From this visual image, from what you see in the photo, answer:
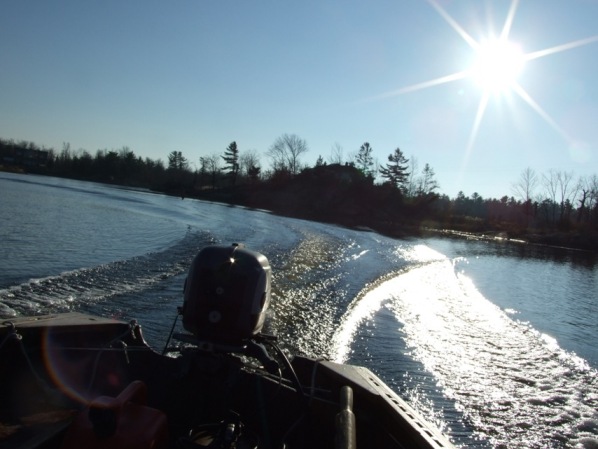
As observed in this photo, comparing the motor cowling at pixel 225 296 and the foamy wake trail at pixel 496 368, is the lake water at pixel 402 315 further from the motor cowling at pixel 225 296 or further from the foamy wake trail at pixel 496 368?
the motor cowling at pixel 225 296

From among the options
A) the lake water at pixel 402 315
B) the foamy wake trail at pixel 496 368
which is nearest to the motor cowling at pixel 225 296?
the lake water at pixel 402 315

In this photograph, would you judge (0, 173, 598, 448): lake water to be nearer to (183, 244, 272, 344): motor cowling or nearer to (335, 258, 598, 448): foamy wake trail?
(335, 258, 598, 448): foamy wake trail

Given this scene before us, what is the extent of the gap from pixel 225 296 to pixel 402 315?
291 inches

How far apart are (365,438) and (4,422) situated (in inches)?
108

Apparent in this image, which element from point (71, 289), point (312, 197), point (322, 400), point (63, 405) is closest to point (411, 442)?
point (322, 400)

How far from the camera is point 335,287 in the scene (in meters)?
11.8

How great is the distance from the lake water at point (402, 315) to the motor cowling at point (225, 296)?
122 inches

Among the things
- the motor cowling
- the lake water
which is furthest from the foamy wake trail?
the motor cowling

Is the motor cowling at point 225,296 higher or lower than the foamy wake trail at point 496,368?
higher

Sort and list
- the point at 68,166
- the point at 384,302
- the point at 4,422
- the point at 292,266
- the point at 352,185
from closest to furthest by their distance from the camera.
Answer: the point at 4,422 < the point at 384,302 < the point at 292,266 < the point at 352,185 < the point at 68,166

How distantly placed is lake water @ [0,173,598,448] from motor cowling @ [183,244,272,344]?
3095 mm

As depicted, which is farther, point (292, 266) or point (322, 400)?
point (292, 266)

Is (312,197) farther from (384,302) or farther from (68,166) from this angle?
(68,166)

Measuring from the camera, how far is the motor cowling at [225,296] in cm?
346
